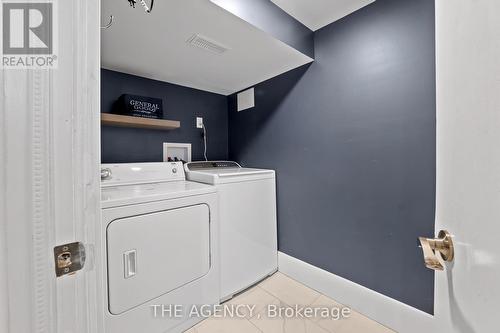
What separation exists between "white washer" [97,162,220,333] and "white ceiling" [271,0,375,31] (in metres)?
1.54

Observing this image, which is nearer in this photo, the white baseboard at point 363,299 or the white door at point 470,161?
the white door at point 470,161

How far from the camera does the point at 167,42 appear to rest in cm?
151

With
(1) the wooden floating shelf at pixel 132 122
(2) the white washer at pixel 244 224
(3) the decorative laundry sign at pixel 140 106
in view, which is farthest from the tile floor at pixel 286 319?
(3) the decorative laundry sign at pixel 140 106

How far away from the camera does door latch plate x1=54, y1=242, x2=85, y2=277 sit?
44 centimetres

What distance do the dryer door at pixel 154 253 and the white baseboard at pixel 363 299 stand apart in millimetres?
947

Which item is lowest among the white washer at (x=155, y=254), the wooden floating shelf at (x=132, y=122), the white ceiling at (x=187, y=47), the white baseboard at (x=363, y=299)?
the white baseboard at (x=363, y=299)

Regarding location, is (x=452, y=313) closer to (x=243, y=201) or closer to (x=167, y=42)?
(x=243, y=201)

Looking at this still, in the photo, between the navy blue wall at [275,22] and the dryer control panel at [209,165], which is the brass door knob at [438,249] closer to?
the navy blue wall at [275,22]

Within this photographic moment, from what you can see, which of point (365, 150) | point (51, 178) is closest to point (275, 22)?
point (365, 150)

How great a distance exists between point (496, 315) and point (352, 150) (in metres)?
1.37

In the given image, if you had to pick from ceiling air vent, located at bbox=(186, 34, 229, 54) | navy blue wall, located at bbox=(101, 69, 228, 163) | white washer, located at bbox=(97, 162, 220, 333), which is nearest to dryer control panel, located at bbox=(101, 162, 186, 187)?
white washer, located at bbox=(97, 162, 220, 333)

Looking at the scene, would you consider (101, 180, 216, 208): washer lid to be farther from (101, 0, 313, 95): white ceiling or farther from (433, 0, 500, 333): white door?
(433, 0, 500, 333): white door

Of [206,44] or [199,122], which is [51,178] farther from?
[199,122]

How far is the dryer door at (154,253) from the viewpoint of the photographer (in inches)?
42.6
